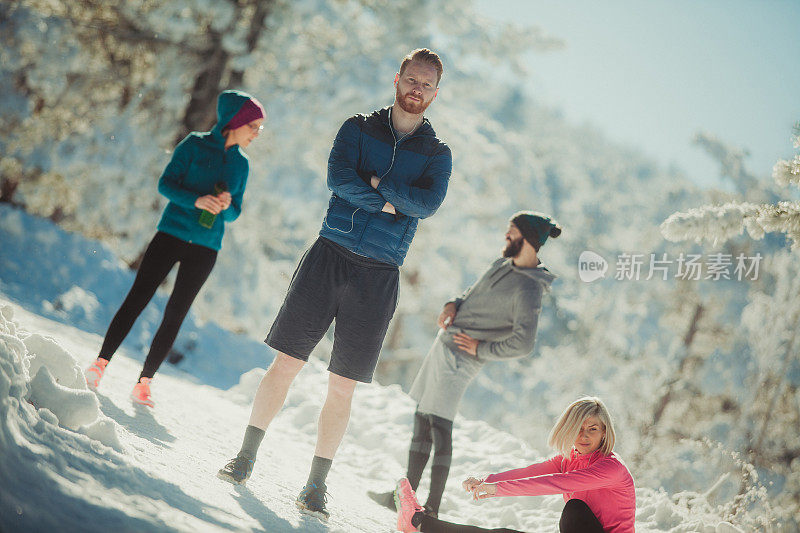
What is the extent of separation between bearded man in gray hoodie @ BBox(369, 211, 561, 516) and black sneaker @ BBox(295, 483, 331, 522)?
763 millimetres

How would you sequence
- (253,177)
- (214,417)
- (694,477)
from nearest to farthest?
(214,417) → (253,177) → (694,477)

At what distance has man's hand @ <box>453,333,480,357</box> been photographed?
323 centimetres

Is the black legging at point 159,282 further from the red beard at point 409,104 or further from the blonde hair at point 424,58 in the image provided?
the blonde hair at point 424,58

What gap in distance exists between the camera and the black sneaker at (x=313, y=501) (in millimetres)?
2408

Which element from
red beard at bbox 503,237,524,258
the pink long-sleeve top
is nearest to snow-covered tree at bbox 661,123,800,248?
Result: red beard at bbox 503,237,524,258

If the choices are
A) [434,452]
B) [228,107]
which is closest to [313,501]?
[434,452]

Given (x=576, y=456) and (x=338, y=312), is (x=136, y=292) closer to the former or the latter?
(x=338, y=312)

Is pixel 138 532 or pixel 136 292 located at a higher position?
pixel 136 292

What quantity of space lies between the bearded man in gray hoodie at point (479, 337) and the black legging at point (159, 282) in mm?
1338

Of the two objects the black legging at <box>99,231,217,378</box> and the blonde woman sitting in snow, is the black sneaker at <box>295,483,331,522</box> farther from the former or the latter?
the black legging at <box>99,231,217,378</box>

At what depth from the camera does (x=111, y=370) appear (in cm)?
401

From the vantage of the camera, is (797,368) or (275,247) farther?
(275,247)

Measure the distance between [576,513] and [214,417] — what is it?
2.59m

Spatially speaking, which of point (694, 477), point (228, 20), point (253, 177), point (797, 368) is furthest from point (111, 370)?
point (694, 477)
